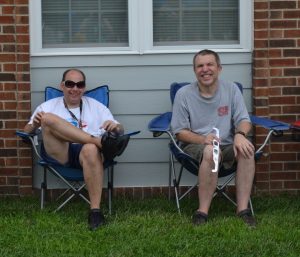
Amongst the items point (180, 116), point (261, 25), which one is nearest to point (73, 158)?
point (180, 116)

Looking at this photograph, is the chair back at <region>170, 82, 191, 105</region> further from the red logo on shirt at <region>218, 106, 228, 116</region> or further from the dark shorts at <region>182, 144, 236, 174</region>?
the dark shorts at <region>182, 144, 236, 174</region>

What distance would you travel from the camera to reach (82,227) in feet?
17.2

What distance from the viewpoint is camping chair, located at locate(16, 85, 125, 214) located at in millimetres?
5621

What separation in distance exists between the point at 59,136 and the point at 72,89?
41cm

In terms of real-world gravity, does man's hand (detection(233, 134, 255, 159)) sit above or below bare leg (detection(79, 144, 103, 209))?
above

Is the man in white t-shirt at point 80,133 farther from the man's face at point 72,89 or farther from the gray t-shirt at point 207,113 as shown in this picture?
the gray t-shirt at point 207,113

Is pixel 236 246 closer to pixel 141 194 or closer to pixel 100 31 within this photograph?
pixel 141 194

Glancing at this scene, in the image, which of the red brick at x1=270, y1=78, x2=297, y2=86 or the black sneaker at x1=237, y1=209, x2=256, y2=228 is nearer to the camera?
the black sneaker at x1=237, y1=209, x2=256, y2=228

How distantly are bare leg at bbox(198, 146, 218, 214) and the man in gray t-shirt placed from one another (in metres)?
0.04

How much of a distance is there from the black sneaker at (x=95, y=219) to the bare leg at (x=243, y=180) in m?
0.90

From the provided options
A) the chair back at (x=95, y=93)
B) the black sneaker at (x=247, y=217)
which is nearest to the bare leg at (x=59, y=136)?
the chair back at (x=95, y=93)

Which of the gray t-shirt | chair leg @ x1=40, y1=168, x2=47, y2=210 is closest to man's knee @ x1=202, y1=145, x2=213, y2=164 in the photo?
the gray t-shirt

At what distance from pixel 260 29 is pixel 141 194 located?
150 centimetres

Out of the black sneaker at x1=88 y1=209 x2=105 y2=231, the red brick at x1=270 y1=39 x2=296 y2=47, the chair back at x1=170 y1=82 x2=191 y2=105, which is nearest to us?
the black sneaker at x1=88 y1=209 x2=105 y2=231
